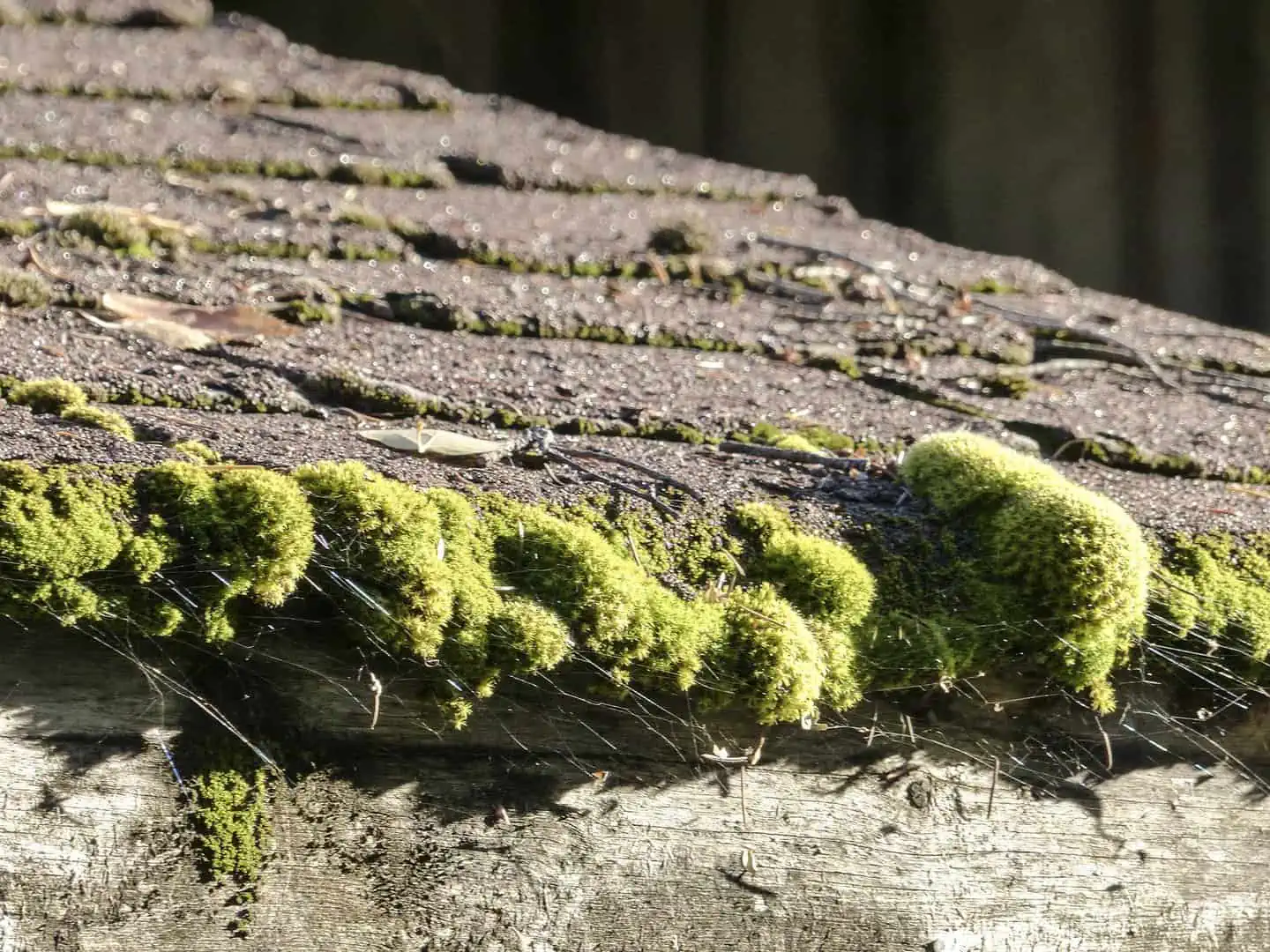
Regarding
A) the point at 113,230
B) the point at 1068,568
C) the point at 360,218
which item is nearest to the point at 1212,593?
the point at 1068,568

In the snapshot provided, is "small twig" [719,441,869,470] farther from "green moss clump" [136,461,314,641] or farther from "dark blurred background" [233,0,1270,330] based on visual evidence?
"dark blurred background" [233,0,1270,330]

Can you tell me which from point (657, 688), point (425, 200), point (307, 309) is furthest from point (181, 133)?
point (657, 688)

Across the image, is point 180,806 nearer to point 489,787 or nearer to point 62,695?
point 62,695

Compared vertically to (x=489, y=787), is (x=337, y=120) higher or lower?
higher

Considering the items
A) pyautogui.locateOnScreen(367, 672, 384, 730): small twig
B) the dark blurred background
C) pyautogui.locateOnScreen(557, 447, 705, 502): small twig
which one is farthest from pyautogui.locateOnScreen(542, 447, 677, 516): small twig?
the dark blurred background

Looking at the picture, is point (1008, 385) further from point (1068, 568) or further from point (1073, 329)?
point (1068, 568)

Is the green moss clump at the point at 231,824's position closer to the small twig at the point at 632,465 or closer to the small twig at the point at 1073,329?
the small twig at the point at 632,465
